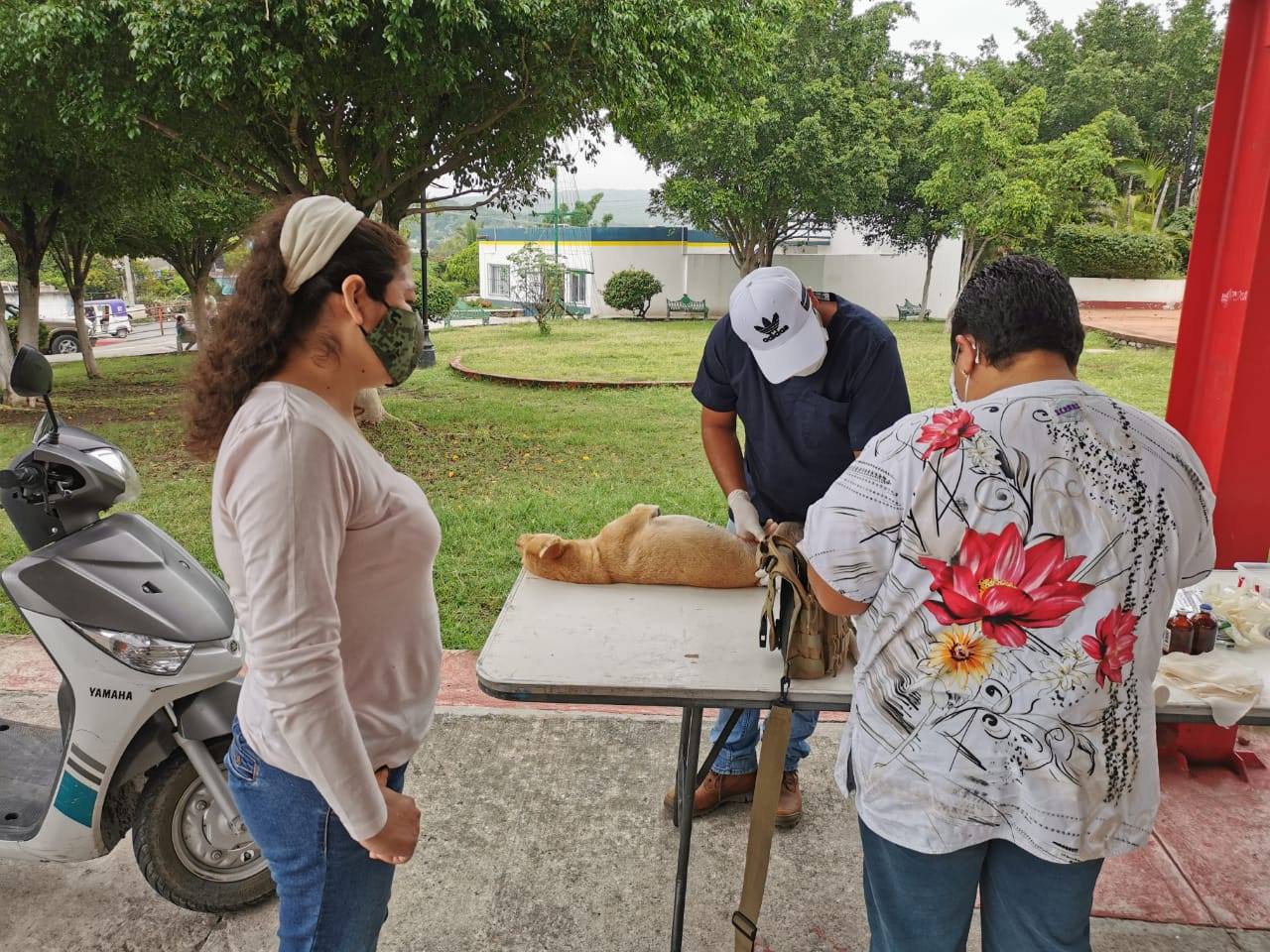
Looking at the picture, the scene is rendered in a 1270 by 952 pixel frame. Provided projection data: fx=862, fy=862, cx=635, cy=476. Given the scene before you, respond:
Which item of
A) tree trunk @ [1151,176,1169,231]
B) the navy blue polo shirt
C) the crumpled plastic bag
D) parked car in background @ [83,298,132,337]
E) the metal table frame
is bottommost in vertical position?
parked car in background @ [83,298,132,337]

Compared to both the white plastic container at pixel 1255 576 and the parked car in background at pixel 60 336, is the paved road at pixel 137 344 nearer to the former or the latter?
the parked car in background at pixel 60 336

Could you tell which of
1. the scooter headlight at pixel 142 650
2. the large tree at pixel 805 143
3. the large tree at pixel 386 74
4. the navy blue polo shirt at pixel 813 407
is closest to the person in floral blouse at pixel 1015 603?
the navy blue polo shirt at pixel 813 407

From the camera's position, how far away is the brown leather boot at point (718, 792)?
281 cm

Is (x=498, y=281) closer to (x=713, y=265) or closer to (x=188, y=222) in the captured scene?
(x=713, y=265)

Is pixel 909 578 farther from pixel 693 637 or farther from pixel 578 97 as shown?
pixel 578 97

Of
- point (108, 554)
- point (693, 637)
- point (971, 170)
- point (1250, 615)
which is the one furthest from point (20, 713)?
point (971, 170)

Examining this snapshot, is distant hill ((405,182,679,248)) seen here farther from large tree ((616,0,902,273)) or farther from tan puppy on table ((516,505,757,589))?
tan puppy on table ((516,505,757,589))

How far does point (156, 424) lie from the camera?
930 centimetres

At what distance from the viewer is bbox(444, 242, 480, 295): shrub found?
4050 cm

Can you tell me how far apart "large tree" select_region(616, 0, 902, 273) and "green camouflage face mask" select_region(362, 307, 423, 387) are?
15.9 m

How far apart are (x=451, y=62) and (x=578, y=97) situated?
1290mm

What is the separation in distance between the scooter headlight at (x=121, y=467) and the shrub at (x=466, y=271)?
3881 centimetres

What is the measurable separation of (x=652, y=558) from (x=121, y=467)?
145 centimetres

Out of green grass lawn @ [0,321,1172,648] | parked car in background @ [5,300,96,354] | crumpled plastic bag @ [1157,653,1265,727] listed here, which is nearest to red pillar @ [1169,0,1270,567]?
crumpled plastic bag @ [1157,653,1265,727]
